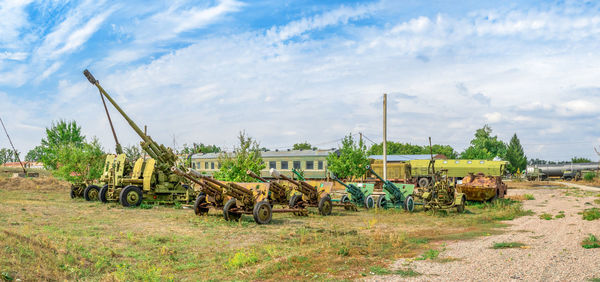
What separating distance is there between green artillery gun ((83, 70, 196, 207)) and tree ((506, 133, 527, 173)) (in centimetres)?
6823

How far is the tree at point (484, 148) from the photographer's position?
77.8 m

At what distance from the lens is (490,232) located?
13.2 m

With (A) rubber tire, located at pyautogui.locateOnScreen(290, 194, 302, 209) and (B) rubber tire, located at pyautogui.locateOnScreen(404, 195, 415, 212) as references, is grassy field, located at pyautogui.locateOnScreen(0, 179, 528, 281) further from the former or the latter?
(B) rubber tire, located at pyautogui.locateOnScreen(404, 195, 415, 212)

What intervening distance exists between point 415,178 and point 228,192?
30.3 m

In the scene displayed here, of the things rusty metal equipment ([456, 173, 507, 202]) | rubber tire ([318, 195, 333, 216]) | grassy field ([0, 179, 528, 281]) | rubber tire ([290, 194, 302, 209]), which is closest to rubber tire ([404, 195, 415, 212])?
grassy field ([0, 179, 528, 281])

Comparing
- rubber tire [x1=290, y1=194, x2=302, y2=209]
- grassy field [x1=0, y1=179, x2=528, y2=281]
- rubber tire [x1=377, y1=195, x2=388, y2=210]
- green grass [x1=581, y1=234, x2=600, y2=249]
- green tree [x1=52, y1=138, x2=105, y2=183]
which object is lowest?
grassy field [x1=0, y1=179, x2=528, y2=281]

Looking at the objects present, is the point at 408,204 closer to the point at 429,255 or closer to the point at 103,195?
the point at 429,255

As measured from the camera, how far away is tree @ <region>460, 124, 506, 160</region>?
77750 millimetres

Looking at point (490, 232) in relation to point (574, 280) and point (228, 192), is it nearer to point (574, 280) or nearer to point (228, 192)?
point (574, 280)

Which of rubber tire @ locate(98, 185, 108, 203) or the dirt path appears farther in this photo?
rubber tire @ locate(98, 185, 108, 203)

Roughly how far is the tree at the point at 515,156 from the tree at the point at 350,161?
4765 centimetres

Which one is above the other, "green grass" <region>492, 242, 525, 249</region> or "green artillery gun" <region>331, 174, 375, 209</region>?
"green artillery gun" <region>331, 174, 375, 209</region>

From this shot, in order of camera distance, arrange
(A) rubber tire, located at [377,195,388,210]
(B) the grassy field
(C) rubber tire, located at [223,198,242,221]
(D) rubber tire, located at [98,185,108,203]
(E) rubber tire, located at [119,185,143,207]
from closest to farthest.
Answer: (B) the grassy field, (C) rubber tire, located at [223,198,242,221], (E) rubber tire, located at [119,185,143,207], (A) rubber tire, located at [377,195,388,210], (D) rubber tire, located at [98,185,108,203]

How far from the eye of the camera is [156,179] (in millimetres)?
20828
